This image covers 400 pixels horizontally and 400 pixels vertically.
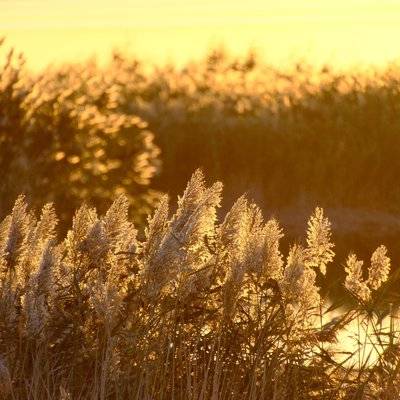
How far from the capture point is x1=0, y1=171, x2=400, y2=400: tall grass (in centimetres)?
434

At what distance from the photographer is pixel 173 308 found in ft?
15.0

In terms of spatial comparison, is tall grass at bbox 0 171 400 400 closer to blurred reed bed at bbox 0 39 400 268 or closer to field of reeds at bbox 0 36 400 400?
field of reeds at bbox 0 36 400 400

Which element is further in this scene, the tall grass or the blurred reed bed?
the blurred reed bed

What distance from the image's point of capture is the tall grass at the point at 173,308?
4336mm

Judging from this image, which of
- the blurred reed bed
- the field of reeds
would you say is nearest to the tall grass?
the field of reeds

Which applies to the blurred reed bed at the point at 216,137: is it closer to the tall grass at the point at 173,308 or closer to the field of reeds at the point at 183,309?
the field of reeds at the point at 183,309

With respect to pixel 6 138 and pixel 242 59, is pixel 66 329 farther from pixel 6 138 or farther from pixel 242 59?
pixel 242 59

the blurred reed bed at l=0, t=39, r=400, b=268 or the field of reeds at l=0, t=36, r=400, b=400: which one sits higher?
the blurred reed bed at l=0, t=39, r=400, b=268

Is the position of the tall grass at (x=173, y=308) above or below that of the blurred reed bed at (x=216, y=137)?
below

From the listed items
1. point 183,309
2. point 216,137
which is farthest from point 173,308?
point 216,137

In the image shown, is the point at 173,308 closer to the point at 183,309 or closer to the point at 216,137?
the point at 183,309

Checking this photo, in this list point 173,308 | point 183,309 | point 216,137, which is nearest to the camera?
point 173,308

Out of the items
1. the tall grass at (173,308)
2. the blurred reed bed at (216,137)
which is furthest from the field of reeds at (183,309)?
the blurred reed bed at (216,137)

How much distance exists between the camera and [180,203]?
175 inches
